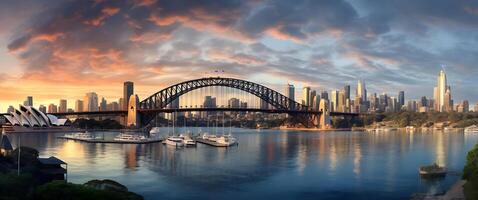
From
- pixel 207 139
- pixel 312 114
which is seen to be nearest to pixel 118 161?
pixel 207 139

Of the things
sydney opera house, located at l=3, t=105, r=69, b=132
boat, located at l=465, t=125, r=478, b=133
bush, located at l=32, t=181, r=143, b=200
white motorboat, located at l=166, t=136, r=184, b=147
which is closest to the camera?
bush, located at l=32, t=181, r=143, b=200

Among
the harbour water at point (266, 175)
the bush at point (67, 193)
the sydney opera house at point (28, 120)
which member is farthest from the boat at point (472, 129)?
the bush at point (67, 193)

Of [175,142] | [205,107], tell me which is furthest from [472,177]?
[205,107]

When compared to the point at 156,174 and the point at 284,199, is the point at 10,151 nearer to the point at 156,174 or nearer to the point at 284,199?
the point at 156,174

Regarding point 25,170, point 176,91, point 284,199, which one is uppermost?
point 176,91

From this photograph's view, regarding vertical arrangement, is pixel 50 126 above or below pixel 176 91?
below

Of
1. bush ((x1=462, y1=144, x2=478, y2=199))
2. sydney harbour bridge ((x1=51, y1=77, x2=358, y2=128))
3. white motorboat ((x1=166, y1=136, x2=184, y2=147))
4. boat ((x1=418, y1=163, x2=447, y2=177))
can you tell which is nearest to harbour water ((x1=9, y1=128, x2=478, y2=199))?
boat ((x1=418, y1=163, x2=447, y2=177))

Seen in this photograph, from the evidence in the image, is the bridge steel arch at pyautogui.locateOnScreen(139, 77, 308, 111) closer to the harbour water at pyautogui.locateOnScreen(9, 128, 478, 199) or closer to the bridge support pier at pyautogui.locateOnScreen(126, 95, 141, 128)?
the bridge support pier at pyautogui.locateOnScreen(126, 95, 141, 128)

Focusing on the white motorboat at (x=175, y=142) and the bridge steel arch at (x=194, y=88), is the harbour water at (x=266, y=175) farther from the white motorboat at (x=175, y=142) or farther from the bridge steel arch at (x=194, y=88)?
the bridge steel arch at (x=194, y=88)

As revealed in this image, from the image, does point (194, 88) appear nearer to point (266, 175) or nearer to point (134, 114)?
point (134, 114)

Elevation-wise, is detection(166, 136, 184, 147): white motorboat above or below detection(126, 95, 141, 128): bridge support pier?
below

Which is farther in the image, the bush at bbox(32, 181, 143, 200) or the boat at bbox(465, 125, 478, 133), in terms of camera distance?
the boat at bbox(465, 125, 478, 133)
